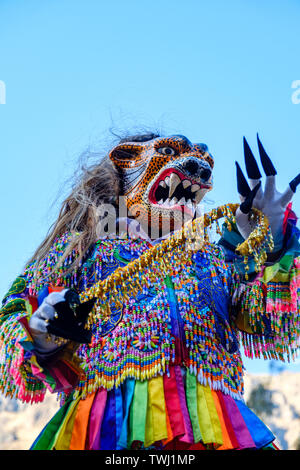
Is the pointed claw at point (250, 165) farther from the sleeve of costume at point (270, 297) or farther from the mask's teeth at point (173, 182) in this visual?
the mask's teeth at point (173, 182)

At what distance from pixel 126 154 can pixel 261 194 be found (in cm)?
129

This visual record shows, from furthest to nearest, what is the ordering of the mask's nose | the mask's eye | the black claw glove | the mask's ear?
the mask's ear → the mask's eye → the mask's nose → the black claw glove

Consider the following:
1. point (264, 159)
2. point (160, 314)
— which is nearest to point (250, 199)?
point (264, 159)

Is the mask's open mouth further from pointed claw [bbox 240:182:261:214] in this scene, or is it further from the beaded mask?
pointed claw [bbox 240:182:261:214]

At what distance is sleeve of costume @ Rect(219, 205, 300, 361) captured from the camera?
3.08 metres

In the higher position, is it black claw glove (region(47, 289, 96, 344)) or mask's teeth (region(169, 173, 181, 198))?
mask's teeth (region(169, 173, 181, 198))

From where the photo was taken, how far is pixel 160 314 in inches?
123

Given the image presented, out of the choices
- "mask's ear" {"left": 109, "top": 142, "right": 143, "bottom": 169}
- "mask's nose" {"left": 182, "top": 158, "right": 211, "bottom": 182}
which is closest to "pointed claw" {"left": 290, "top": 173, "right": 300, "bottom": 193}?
"mask's nose" {"left": 182, "top": 158, "right": 211, "bottom": 182}

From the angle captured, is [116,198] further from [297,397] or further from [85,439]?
[297,397]

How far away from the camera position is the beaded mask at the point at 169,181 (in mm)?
3633

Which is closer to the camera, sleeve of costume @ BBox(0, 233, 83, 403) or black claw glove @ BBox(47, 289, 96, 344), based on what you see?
black claw glove @ BBox(47, 289, 96, 344)

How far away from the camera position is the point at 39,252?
3.62 metres

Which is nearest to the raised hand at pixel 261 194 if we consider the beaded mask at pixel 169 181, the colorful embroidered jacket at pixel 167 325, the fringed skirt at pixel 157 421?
the colorful embroidered jacket at pixel 167 325

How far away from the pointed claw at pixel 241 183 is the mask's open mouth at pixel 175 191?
0.72m
